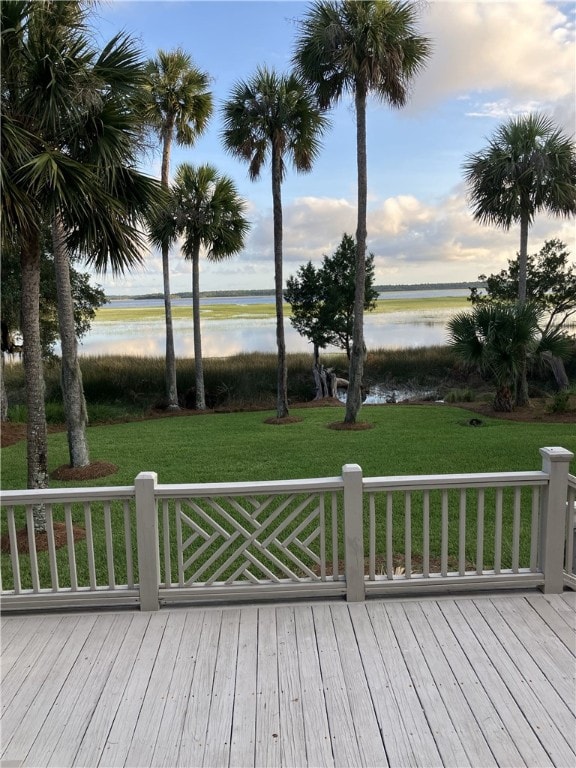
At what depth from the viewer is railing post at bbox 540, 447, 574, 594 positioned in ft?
10.7

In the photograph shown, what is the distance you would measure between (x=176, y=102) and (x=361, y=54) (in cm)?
678

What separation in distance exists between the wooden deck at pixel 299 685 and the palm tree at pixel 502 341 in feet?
34.3

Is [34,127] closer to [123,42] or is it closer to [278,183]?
[123,42]

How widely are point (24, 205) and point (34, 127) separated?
1.02 meters

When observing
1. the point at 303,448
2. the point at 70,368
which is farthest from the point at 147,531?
the point at 303,448

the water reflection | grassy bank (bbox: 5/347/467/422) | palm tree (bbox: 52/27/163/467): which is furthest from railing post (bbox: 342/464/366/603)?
the water reflection

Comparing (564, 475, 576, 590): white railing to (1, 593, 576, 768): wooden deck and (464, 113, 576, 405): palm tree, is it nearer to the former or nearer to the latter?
(1, 593, 576, 768): wooden deck

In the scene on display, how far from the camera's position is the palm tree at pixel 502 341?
12.9 meters

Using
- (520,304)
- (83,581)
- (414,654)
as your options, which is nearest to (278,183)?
(520,304)

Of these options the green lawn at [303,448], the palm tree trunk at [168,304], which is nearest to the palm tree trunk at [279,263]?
the green lawn at [303,448]

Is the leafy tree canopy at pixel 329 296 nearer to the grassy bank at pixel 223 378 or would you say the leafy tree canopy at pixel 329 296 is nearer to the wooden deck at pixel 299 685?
the grassy bank at pixel 223 378

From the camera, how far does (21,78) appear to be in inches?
186

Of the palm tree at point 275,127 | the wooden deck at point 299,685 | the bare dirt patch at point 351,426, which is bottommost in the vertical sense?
the bare dirt patch at point 351,426

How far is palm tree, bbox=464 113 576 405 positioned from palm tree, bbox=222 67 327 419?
4313 millimetres
